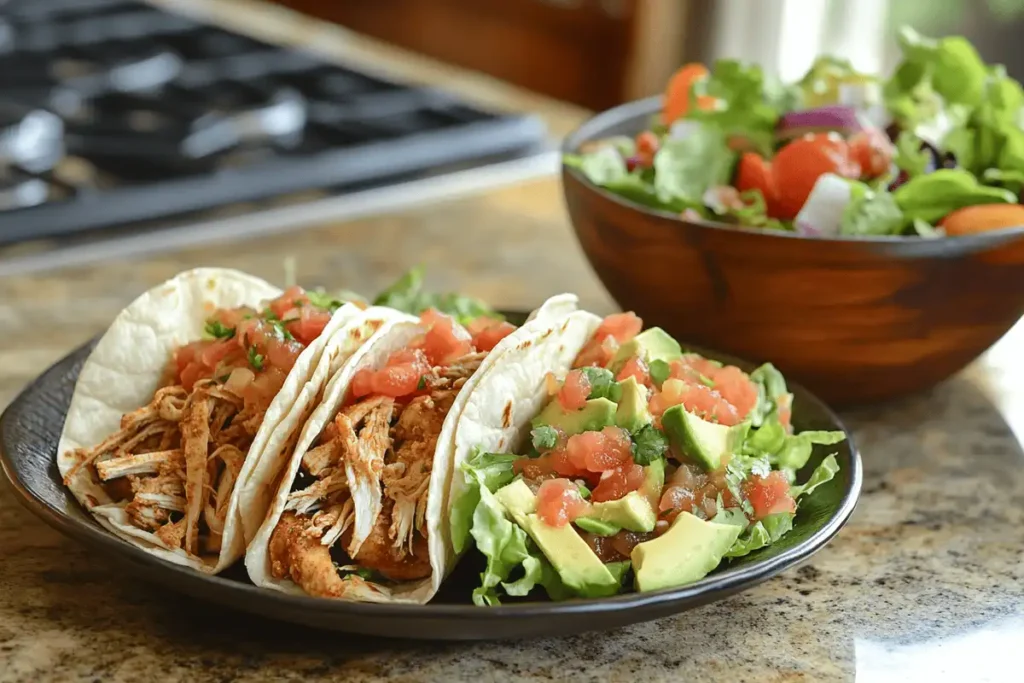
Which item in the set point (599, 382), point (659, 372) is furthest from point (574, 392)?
point (659, 372)

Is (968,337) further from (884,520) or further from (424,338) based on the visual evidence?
(424,338)

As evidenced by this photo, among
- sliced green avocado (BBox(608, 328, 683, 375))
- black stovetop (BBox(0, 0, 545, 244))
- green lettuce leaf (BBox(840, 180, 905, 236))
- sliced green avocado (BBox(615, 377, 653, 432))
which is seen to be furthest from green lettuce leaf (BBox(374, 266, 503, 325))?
black stovetop (BBox(0, 0, 545, 244))

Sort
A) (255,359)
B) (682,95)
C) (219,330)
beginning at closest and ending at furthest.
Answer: (255,359), (219,330), (682,95)

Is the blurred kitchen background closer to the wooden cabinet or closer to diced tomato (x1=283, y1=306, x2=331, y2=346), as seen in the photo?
the wooden cabinet

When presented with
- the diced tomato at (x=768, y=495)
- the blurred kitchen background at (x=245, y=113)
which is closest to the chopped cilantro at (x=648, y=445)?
the diced tomato at (x=768, y=495)

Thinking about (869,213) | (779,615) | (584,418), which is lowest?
(779,615)

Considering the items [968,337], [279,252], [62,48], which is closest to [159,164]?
[279,252]

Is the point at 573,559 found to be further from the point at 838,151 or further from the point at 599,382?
the point at 838,151
